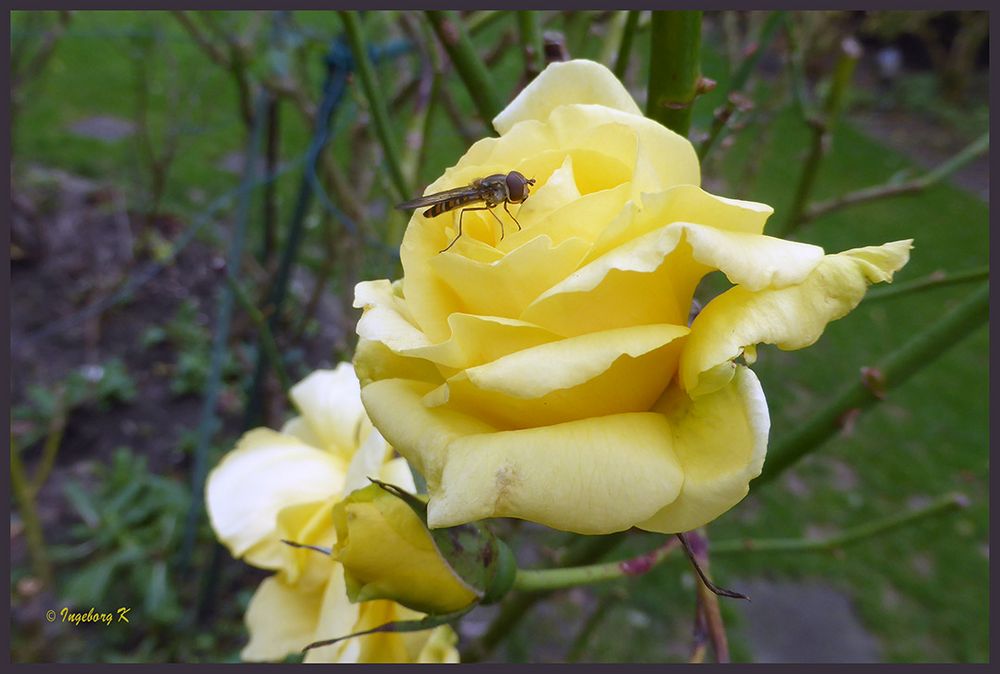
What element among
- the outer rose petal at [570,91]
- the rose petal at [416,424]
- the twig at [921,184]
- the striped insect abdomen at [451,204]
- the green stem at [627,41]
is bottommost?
the twig at [921,184]

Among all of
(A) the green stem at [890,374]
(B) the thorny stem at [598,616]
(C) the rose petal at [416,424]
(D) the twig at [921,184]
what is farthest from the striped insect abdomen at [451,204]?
(D) the twig at [921,184]

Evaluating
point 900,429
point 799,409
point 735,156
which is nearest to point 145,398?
point 799,409

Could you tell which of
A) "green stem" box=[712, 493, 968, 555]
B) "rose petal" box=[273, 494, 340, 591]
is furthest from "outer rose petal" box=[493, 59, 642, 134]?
"green stem" box=[712, 493, 968, 555]

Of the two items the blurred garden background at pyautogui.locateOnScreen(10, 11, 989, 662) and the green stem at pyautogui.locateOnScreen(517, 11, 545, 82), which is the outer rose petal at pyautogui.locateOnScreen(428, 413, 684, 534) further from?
the green stem at pyautogui.locateOnScreen(517, 11, 545, 82)

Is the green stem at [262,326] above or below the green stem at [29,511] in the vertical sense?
above

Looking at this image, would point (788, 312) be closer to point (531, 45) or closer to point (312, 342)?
point (531, 45)

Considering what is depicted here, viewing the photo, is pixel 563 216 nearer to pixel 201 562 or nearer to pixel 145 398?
pixel 201 562

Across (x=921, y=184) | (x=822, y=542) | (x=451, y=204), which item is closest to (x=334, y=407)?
(x=451, y=204)

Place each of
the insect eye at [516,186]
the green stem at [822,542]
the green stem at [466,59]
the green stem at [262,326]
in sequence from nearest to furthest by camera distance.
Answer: the insect eye at [516,186] → the green stem at [466,59] → the green stem at [822,542] → the green stem at [262,326]

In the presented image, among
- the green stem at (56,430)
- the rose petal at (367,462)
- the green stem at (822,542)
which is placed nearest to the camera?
the rose petal at (367,462)

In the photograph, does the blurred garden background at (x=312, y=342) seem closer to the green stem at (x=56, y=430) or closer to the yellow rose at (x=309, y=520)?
the green stem at (x=56, y=430)
